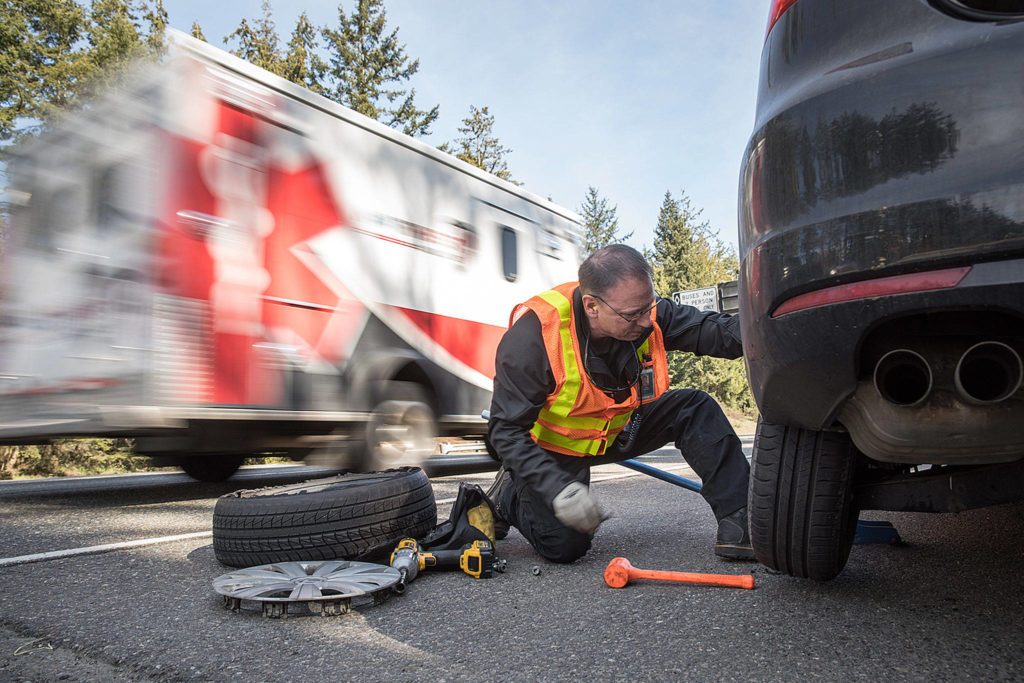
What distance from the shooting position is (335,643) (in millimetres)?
1644

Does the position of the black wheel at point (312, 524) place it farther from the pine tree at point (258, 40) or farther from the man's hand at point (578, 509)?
the pine tree at point (258, 40)

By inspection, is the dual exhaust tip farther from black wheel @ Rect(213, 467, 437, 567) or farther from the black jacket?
black wheel @ Rect(213, 467, 437, 567)

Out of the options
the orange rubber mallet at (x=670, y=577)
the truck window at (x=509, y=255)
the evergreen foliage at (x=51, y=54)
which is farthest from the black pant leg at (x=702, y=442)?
the evergreen foliage at (x=51, y=54)

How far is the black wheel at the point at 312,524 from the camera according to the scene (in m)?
2.22

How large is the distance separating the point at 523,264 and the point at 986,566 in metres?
4.74

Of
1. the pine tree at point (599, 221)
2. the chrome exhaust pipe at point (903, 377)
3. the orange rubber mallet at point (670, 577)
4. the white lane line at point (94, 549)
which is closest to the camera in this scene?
the chrome exhaust pipe at point (903, 377)

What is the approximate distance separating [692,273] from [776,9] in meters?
25.7

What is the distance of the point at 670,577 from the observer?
2.07 metres

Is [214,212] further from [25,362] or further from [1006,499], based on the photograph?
[1006,499]

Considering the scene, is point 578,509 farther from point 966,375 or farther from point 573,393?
point 966,375

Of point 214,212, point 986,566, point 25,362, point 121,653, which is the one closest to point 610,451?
point 986,566

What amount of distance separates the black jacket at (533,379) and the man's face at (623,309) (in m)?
0.10

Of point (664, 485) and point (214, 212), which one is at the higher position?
point (214, 212)

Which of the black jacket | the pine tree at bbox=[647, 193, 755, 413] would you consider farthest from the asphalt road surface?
the pine tree at bbox=[647, 193, 755, 413]
